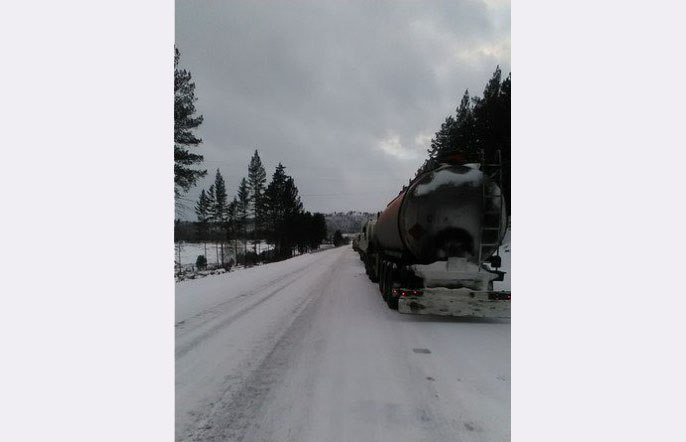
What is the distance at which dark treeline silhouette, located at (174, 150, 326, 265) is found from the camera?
539 cm

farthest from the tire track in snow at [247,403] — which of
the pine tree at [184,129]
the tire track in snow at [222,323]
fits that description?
the pine tree at [184,129]

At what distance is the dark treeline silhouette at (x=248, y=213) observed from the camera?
539 centimetres

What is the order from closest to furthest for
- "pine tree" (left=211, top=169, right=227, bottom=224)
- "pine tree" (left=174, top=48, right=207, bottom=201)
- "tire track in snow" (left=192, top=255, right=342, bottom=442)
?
"tire track in snow" (left=192, top=255, right=342, bottom=442), "pine tree" (left=174, top=48, right=207, bottom=201), "pine tree" (left=211, top=169, right=227, bottom=224)

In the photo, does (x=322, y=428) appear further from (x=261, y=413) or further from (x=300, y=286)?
(x=300, y=286)

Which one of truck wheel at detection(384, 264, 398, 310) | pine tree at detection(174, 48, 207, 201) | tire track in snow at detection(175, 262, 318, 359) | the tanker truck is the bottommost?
tire track in snow at detection(175, 262, 318, 359)

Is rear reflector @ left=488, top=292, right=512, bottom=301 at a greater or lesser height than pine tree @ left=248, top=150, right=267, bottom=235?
lesser

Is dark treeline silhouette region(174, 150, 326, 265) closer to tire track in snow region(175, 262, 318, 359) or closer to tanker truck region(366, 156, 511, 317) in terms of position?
tire track in snow region(175, 262, 318, 359)

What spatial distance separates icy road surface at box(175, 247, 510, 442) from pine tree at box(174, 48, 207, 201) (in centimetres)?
207

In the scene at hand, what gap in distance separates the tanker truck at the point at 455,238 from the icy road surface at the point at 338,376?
1.45 feet

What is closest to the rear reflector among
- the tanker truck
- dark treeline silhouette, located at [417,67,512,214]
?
the tanker truck

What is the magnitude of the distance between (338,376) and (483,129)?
376 cm

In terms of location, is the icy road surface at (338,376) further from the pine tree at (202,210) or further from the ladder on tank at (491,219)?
the pine tree at (202,210)

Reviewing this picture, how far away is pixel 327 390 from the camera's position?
11.6 feet
